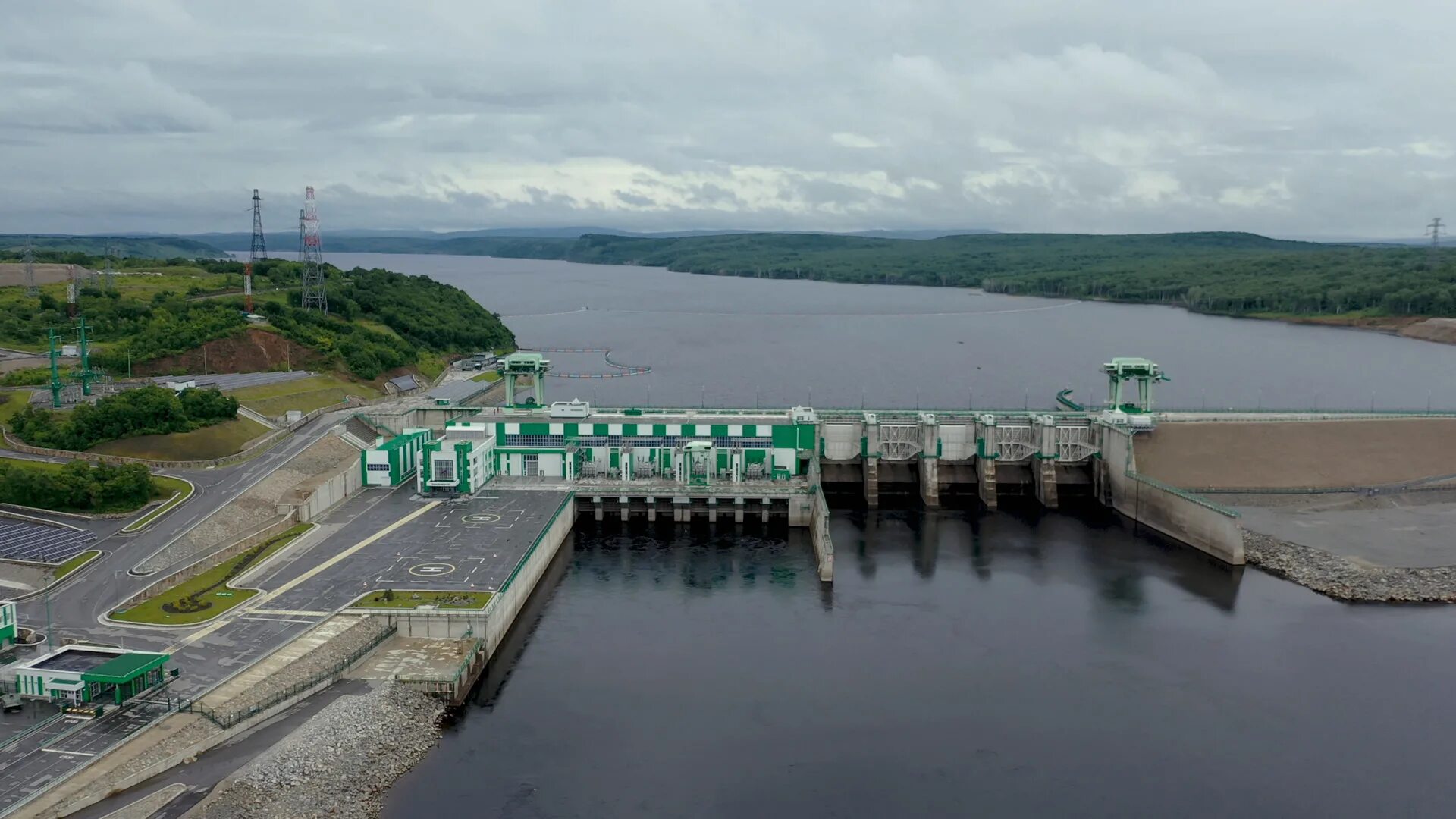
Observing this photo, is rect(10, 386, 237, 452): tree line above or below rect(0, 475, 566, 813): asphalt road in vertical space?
above

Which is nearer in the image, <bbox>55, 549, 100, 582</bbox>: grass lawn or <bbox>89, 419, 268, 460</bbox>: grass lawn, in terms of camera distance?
<bbox>55, 549, 100, 582</bbox>: grass lawn

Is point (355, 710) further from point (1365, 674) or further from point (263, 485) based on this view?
point (1365, 674)

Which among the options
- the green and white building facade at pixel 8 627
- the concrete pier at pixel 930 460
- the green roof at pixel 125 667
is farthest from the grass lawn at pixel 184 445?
the concrete pier at pixel 930 460

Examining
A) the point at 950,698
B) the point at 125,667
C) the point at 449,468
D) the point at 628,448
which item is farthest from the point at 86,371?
the point at 950,698

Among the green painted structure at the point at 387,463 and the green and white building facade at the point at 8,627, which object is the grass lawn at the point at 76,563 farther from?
the green painted structure at the point at 387,463

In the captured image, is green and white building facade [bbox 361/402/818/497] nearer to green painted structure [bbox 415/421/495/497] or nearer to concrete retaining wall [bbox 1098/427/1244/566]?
green painted structure [bbox 415/421/495/497]

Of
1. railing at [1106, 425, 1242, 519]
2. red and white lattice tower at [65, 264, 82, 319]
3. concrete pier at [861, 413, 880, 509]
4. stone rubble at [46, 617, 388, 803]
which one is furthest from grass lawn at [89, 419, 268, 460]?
railing at [1106, 425, 1242, 519]

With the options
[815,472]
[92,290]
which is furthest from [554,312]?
[815,472]

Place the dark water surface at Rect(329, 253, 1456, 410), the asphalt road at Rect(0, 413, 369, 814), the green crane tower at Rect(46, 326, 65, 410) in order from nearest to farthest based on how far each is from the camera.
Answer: the asphalt road at Rect(0, 413, 369, 814)
the green crane tower at Rect(46, 326, 65, 410)
the dark water surface at Rect(329, 253, 1456, 410)
